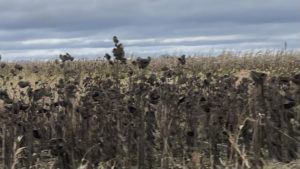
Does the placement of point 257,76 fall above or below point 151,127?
above

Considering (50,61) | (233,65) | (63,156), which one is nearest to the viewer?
(63,156)

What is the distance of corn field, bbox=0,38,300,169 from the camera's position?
5148 millimetres

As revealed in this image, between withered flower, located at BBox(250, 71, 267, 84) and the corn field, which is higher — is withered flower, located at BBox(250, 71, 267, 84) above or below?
above

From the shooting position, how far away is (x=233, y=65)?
20.9m

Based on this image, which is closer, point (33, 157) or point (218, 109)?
point (33, 157)

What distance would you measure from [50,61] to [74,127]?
1956 centimetres

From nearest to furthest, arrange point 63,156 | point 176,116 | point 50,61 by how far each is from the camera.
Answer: point 63,156 → point 176,116 → point 50,61

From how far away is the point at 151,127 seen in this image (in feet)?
18.4

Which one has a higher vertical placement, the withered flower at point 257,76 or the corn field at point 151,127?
the withered flower at point 257,76

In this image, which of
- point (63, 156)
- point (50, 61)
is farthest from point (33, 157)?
point (50, 61)

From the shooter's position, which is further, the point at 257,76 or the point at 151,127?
the point at 151,127

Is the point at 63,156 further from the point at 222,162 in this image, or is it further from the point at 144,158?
the point at 222,162

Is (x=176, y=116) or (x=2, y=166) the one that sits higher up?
(x=176, y=116)

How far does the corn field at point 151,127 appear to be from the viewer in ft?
16.9
